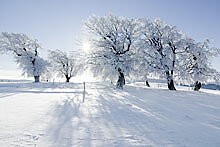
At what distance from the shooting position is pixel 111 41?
18625 mm

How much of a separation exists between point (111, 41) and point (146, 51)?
5187mm

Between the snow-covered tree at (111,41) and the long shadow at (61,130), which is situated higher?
the snow-covered tree at (111,41)

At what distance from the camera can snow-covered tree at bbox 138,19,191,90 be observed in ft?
56.3

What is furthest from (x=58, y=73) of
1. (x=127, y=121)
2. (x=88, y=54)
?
(x=127, y=121)

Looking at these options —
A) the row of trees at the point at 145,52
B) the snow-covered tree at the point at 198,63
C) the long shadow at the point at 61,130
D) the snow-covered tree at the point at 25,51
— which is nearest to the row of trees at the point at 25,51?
the snow-covered tree at the point at 25,51

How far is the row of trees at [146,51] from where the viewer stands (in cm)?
1733

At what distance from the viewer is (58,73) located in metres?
41.1

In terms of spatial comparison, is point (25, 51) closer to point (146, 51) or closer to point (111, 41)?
point (111, 41)

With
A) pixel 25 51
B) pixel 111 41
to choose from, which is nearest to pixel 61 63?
pixel 25 51

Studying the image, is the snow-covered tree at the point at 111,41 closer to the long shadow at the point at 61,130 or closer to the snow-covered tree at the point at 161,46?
the snow-covered tree at the point at 161,46

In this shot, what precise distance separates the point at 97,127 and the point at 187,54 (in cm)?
1889

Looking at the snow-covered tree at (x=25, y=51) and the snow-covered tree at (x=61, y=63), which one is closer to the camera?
the snow-covered tree at (x=25, y=51)

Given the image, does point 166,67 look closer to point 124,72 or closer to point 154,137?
point 124,72

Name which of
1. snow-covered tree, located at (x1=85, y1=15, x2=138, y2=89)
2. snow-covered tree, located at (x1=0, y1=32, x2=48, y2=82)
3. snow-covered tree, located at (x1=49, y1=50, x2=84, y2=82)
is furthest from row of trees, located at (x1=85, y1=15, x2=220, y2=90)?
snow-covered tree, located at (x1=49, y1=50, x2=84, y2=82)
